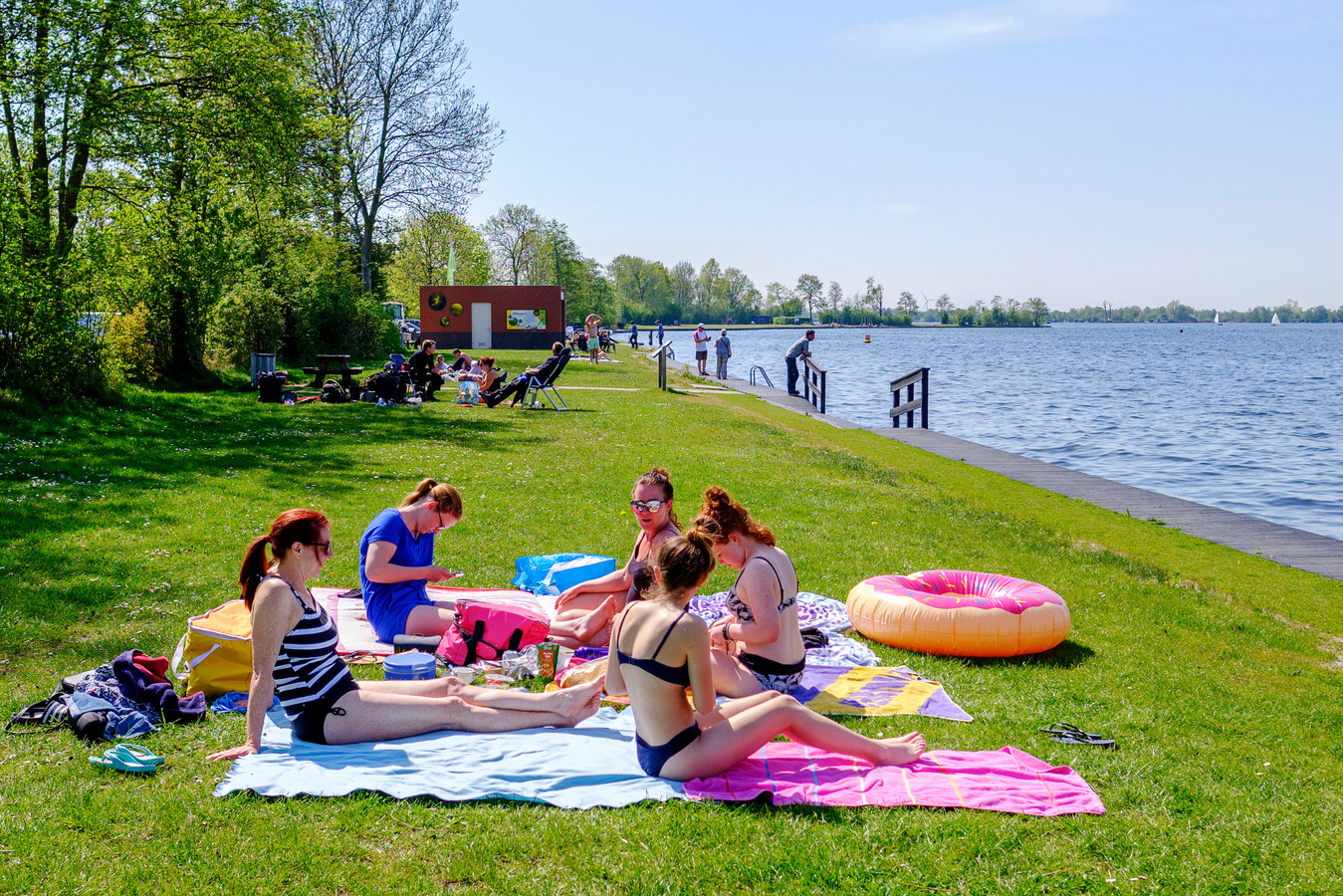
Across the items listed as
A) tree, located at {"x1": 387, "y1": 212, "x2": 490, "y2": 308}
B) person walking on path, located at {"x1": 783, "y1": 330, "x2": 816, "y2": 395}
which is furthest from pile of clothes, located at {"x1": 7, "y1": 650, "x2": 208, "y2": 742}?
tree, located at {"x1": 387, "y1": 212, "x2": 490, "y2": 308}

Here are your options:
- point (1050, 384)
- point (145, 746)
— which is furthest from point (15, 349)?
point (1050, 384)

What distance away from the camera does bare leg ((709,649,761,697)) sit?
5301mm

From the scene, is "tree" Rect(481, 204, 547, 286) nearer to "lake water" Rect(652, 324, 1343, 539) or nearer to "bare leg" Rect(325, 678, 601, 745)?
"lake water" Rect(652, 324, 1343, 539)

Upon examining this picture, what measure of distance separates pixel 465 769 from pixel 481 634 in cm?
169

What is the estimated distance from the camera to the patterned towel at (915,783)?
4.21m

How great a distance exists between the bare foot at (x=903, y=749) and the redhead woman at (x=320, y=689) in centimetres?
154

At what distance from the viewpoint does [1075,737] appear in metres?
5.07

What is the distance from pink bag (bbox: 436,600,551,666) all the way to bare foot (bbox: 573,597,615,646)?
0.37 meters

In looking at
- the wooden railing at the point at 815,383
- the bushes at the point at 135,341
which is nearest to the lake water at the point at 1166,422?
the wooden railing at the point at 815,383

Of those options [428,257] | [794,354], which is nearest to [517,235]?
[428,257]

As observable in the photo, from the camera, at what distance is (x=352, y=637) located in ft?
20.9

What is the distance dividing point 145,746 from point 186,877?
4.22 ft

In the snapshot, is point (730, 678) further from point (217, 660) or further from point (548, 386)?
point (548, 386)

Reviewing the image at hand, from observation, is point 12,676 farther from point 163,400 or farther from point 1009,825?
point 163,400
